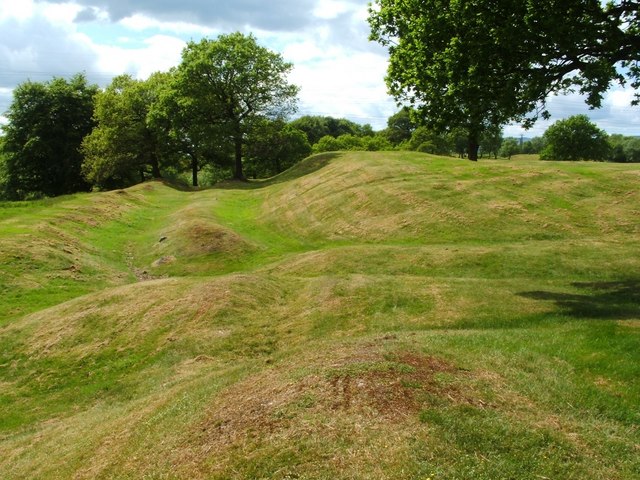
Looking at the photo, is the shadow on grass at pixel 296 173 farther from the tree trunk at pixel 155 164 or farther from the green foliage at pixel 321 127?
the green foliage at pixel 321 127

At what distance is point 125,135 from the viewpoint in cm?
8294

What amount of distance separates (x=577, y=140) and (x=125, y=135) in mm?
93338

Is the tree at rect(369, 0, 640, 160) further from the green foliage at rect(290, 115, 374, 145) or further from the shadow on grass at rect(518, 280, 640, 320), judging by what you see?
the green foliage at rect(290, 115, 374, 145)

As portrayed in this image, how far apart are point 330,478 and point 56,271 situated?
1266 inches

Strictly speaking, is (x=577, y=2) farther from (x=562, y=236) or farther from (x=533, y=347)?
(x=562, y=236)

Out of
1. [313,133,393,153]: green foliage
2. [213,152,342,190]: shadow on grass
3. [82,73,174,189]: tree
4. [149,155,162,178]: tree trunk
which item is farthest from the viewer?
[313,133,393,153]: green foliage

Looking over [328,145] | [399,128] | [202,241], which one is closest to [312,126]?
[399,128]

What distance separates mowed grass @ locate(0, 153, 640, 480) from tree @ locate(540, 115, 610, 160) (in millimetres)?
72407

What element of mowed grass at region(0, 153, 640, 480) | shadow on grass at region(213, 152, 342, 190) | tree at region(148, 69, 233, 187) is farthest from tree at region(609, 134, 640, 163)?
tree at region(148, 69, 233, 187)

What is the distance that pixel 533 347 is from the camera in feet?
55.7

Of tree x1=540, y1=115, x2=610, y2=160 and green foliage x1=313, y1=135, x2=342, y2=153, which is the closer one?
tree x1=540, y1=115, x2=610, y2=160

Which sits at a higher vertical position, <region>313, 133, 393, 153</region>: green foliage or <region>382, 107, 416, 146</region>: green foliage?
<region>382, 107, 416, 146</region>: green foliage

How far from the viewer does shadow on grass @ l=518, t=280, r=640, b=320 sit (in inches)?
810

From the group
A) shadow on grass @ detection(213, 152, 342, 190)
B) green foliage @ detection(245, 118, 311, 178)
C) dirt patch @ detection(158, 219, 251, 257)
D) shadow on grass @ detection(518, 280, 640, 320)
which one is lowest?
dirt patch @ detection(158, 219, 251, 257)
